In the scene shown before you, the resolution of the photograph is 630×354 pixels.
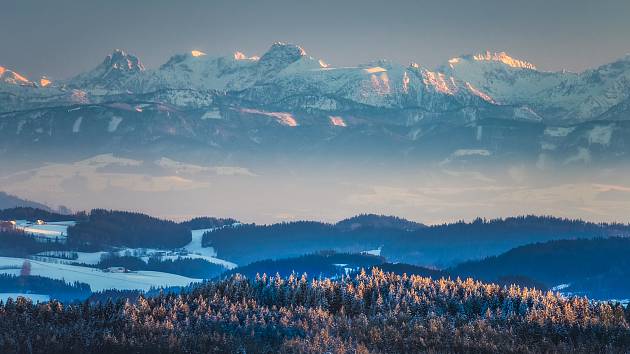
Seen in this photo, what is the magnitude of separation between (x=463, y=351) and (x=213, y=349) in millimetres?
39712

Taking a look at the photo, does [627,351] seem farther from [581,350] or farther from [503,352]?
[503,352]

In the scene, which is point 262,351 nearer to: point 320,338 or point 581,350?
point 320,338

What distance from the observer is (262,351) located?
632 feet

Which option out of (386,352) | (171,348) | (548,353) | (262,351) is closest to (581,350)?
(548,353)

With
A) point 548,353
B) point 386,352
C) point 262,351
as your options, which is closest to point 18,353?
point 262,351

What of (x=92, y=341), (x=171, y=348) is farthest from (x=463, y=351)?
(x=92, y=341)

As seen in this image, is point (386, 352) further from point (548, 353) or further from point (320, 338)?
point (548, 353)

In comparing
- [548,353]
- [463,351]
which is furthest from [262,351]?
[548,353]

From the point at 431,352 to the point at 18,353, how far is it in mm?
64431

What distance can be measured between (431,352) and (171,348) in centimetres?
4142

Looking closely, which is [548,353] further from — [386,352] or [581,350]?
[386,352]

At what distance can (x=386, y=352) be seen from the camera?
640 ft

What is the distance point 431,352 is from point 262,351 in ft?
86.8

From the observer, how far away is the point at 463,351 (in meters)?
195
